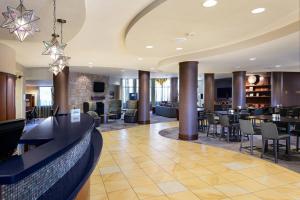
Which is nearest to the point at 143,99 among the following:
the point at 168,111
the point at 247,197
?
the point at 168,111

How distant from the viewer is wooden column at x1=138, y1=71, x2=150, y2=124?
494 inches

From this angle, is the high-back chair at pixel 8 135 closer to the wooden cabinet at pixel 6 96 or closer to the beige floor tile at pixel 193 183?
the beige floor tile at pixel 193 183

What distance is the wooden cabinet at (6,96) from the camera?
6.45 m

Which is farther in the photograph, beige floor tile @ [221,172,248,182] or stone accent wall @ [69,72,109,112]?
stone accent wall @ [69,72,109,112]

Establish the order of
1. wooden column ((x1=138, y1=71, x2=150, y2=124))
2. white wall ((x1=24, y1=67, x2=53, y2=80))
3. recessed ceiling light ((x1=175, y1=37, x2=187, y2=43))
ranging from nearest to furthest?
1. recessed ceiling light ((x1=175, y1=37, x2=187, y2=43))
2. white wall ((x1=24, y1=67, x2=53, y2=80))
3. wooden column ((x1=138, y1=71, x2=150, y2=124))

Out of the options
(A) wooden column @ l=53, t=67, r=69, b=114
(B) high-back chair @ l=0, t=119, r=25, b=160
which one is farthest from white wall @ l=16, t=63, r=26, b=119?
(B) high-back chair @ l=0, t=119, r=25, b=160

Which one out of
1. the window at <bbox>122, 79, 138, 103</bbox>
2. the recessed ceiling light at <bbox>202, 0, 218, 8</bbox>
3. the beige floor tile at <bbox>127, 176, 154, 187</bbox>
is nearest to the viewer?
the recessed ceiling light at <bbox>202, 0, 218, 8</bbox>

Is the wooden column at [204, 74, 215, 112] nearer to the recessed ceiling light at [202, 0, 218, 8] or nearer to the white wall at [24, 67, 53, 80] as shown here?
the white wall at [24, 67, 53, 80]

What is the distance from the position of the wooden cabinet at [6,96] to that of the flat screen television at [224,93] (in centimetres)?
1578

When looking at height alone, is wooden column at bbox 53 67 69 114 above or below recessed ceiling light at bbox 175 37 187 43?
below

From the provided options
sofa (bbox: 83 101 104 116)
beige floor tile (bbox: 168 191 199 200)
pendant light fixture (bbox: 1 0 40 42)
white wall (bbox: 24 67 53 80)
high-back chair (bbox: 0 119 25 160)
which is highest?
white wall (bbox: 24 67 53 80)

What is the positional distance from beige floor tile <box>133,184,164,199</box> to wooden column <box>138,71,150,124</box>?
28.1 feet

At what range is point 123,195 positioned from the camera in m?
3.62

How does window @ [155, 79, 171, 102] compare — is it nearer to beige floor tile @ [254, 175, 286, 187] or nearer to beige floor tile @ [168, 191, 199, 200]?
beige floor tile @ [254, 175, 286, 187]
